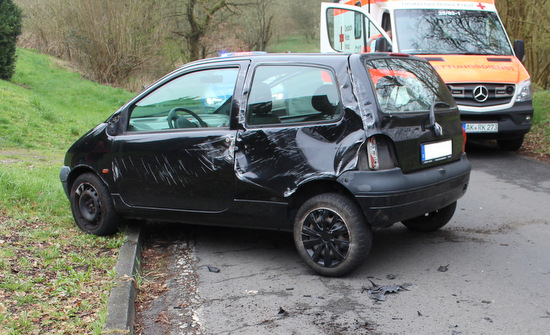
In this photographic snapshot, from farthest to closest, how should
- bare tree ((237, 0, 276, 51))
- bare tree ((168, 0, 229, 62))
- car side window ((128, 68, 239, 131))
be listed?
bare tree ((237, 0, 276, 51)), bare tree ((168, 0, 229, 62)), car side window ((128, 68, 239, 131))

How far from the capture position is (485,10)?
10.8 metres

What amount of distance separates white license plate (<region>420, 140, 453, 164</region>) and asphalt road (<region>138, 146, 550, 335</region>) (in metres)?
0.86

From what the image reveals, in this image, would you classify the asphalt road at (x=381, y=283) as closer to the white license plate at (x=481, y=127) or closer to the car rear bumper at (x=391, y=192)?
the car rear bumper at (x=391, y=192)

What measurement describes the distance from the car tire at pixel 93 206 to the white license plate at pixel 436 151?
9.64ft

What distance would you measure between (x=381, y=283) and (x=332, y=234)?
523 millimetres

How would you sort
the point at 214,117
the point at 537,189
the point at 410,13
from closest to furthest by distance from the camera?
1. the point at 214,117
2. the point at 537,189
3. the point at 410,13

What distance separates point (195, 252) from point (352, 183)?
1819mm

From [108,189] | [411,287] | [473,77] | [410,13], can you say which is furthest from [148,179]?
[410,13]

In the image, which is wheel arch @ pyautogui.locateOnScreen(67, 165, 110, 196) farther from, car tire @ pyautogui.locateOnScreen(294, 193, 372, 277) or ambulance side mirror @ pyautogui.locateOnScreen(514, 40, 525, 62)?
ambulance side mirror @ pyautogui.locateOnScreen(514, 40, 525, 62)

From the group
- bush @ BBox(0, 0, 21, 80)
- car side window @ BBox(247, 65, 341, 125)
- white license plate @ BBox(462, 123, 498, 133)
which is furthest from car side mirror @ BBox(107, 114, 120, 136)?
bush @ BBox(0, 0, 21, 80)

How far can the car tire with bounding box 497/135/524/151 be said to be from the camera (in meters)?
10.4

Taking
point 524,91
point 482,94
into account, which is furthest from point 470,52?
point 524,91

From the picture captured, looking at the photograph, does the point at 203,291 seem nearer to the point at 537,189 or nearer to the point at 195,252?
Result: the point at 195,252

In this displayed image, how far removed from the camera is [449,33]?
10328 mm
